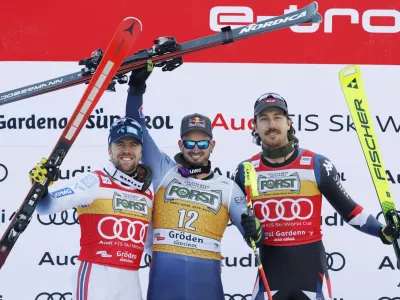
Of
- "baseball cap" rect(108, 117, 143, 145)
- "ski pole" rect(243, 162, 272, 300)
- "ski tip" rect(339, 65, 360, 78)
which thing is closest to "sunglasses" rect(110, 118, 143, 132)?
"baseball cap" rect(108, 117, 143, 145)

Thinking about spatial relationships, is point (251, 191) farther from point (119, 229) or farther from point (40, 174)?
point (40, 174)

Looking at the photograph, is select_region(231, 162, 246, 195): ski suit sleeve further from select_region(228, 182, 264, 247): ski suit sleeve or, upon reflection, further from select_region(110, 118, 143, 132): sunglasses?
select_region(110, 118, 143, 132): sunglasses

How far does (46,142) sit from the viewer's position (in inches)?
243

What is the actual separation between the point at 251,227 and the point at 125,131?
2.72 feet

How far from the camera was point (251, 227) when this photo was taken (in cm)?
483

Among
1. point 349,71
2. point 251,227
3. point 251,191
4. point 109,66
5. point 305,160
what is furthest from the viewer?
point 349,71

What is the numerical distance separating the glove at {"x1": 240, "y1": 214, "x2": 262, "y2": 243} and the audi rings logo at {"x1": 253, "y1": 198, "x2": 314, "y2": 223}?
0.82 feet

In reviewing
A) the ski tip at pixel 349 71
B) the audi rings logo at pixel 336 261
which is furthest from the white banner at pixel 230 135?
the ski tip at pixel 349 71

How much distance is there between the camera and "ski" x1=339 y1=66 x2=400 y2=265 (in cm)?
504

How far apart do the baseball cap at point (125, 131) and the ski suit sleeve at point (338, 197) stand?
981mm

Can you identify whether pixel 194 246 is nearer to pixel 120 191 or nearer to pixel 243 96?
pixel 120 191

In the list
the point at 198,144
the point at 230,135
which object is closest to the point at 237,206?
the point at 198,144

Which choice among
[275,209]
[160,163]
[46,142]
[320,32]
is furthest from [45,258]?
[320,32]

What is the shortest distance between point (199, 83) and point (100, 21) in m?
0.77
